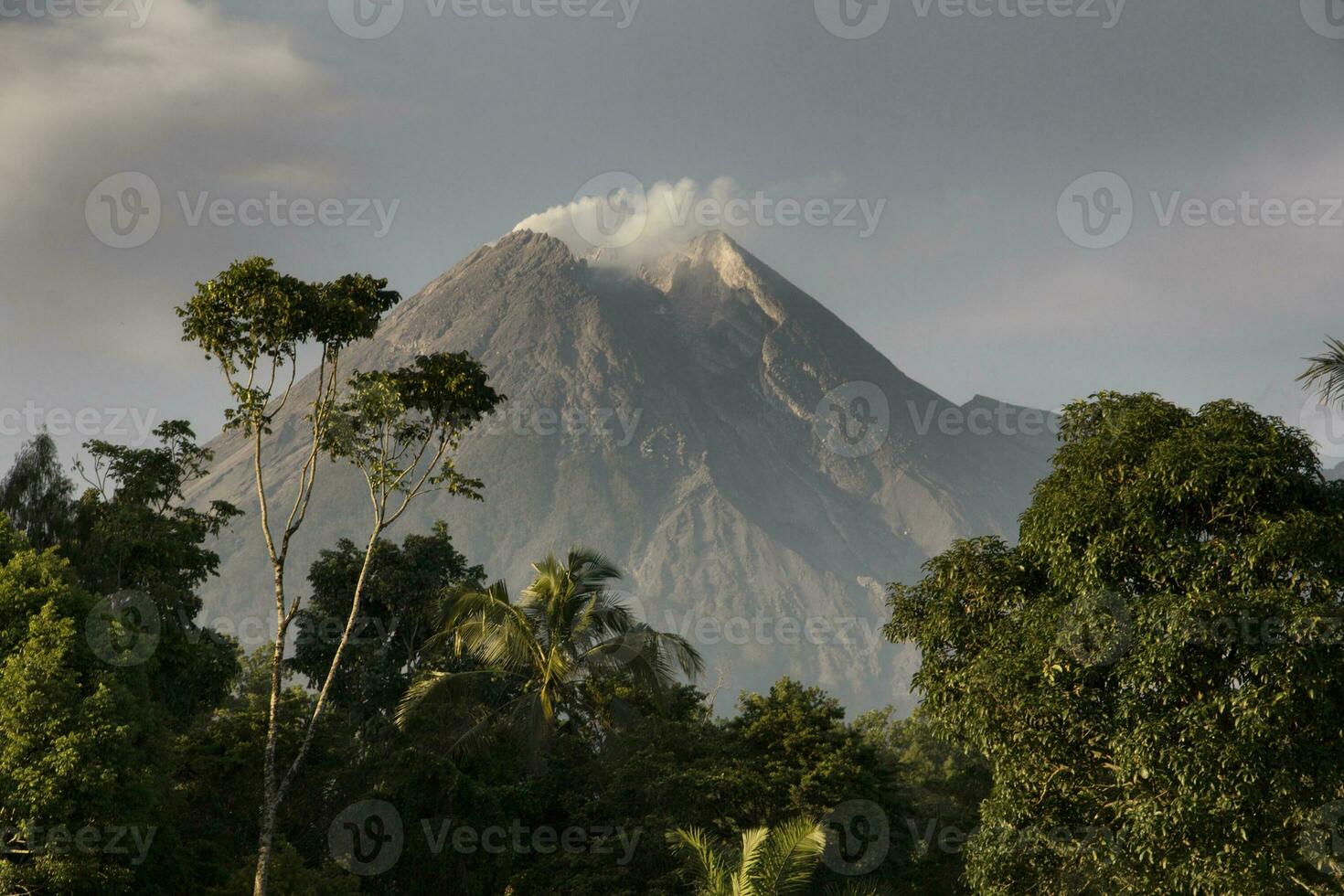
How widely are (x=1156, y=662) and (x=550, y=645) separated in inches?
504

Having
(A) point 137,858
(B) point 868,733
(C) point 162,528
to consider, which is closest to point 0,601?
(A) point 137,858

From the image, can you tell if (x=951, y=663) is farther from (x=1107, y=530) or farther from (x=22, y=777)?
(x=22, y=777)

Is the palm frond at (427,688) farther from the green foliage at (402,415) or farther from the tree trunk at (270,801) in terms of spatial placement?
the green foliage at (402,415)

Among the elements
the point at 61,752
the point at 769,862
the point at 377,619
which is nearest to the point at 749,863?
the point at 769,862

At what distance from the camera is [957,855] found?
76.1ft

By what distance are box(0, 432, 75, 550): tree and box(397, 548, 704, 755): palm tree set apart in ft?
23.3

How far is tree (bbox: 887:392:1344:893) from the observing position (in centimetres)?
1292

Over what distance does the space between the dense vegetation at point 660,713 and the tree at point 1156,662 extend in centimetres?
4

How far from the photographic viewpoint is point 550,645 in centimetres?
2348

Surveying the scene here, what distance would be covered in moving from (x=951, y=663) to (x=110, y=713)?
11.2 meters

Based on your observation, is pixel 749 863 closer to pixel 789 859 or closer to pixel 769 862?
pixel 769 862

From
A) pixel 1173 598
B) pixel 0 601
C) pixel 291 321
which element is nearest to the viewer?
pixel 1173 598

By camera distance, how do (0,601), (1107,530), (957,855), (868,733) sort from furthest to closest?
(868,733)
(957,855)
(0,601)
(1107,530)

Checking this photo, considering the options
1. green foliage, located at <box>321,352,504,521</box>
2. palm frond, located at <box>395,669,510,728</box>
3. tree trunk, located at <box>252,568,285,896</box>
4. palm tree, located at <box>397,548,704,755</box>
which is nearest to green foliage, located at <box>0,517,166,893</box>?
tree trunk, located at <box>252,568,285,896</box>
